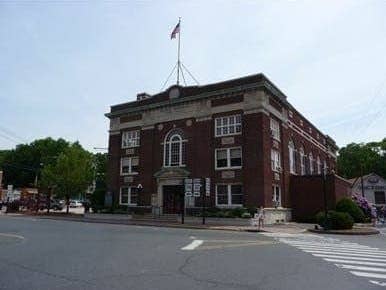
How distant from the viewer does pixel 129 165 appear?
4306cm

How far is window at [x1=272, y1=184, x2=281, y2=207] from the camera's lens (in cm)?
3545

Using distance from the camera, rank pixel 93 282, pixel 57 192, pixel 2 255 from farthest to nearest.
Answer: pixel 57 192
pixel 2 255
pixel 93 282

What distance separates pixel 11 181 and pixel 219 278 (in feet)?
311

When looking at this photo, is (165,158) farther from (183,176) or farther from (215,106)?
(215,106)

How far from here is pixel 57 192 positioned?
164ft

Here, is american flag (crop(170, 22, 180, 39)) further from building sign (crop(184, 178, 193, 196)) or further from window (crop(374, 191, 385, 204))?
window (crop(374, 191, 385, 204))

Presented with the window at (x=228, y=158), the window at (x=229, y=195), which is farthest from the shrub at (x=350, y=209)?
the window at (x=228, y=158)

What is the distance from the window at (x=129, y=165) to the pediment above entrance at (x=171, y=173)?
12.5ft

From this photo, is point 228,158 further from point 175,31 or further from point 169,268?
point 169,268

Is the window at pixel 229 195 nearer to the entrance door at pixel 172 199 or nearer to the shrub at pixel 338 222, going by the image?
the entrance door at pixel 172 199

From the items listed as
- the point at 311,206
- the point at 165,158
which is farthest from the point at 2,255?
the point at 311,206

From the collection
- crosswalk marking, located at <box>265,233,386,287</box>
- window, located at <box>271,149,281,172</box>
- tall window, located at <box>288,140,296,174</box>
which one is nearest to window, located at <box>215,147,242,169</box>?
window, located at <box>271,149,281,172</box>

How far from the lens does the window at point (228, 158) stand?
35.6m

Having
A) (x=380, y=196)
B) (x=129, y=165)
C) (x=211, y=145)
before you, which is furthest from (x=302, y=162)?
(x=380, y=196)
